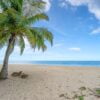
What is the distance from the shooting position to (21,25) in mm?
9453

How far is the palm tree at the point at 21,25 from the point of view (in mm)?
9492

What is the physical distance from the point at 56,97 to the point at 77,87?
6.04 feet

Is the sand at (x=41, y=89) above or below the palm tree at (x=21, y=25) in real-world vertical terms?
below

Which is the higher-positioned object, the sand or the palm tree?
the palm tree

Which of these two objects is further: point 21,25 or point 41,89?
point 21,25

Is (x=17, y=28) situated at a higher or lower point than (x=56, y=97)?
higher

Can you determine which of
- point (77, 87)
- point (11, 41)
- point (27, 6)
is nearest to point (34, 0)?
point (27, 6)

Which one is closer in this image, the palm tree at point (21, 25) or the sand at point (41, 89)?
the sand at point (41, 89)

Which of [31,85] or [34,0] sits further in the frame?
[34,0]

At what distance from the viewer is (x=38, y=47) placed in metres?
11.0

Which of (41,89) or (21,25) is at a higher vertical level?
(21,25)

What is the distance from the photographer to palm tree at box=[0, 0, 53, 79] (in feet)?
31.1

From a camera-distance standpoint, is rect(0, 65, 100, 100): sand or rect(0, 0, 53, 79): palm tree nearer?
rect(0, 65, 100, 100): sand

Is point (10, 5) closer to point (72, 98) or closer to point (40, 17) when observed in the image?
point (40, 17)
